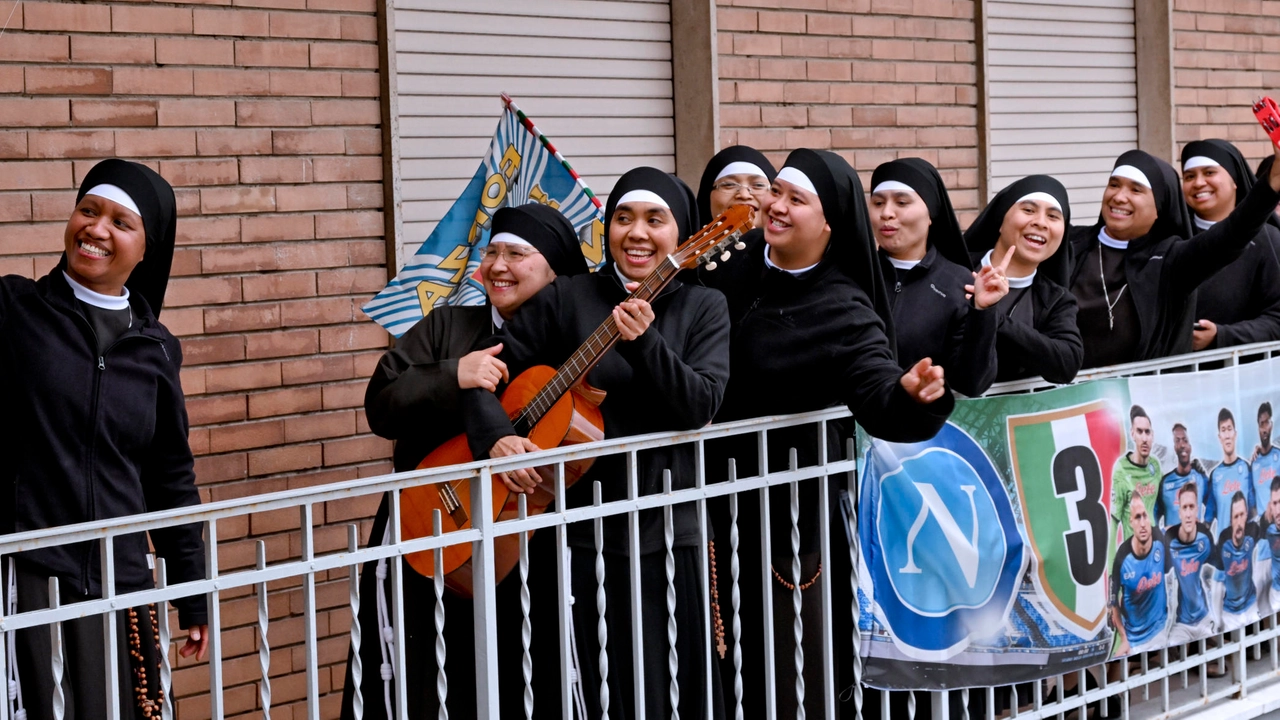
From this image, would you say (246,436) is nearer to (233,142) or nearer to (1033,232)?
(233,142)

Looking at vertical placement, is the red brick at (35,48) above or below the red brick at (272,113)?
above

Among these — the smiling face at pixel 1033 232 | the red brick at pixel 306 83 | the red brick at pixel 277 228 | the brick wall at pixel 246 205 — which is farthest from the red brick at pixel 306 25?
the smiling face at pixel 1033 232

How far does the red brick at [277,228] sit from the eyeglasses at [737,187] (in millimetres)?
1448

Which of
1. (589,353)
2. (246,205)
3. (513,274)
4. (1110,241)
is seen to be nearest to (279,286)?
(246,205)

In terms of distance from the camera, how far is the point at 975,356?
428 centimetres


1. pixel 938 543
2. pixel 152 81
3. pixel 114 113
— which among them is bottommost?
pixel 938 543

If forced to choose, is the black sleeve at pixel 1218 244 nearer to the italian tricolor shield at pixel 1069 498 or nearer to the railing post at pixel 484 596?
the italian tricolor shield at pixel 1069 498

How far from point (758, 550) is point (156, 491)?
5.36ft

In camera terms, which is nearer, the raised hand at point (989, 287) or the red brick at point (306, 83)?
the raised hand at point (989, 287)

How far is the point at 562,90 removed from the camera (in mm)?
6590

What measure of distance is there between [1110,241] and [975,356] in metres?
1.81

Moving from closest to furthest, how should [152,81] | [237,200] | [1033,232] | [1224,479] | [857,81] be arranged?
1. [1033,232]
2. [152,81]
3. [1224,479]
4. [237,200]
5. [857,81]

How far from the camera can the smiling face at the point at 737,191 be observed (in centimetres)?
543

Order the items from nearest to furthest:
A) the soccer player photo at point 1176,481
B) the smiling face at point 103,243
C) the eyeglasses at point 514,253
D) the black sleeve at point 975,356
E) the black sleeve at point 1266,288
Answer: the smiling face at point 103,243
the black sleeve at point 975,356
the eyeglasses at point 514,253
the soccer player photo at point 1176,481
the black sleeve at point 1266,288
